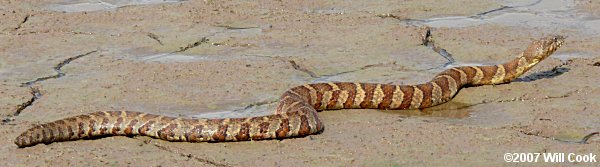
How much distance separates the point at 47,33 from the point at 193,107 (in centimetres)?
347

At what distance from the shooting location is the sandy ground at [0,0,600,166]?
902 centimetres

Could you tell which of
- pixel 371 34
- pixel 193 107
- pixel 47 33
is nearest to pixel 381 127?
pixel 193 107

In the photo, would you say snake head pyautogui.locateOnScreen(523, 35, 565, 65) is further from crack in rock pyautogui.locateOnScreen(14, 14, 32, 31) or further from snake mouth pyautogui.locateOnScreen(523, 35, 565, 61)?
crack in rock pyautogui.locateOnScreen(14, 14, 32, 31)

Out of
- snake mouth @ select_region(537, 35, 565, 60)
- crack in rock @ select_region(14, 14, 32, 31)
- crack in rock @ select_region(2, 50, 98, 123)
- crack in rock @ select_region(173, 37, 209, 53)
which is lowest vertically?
crack in rock @ select_region(2, 50, 98, 123)

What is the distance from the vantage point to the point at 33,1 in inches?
595

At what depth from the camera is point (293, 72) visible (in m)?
11.7

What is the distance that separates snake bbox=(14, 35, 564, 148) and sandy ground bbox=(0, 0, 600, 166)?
84mm

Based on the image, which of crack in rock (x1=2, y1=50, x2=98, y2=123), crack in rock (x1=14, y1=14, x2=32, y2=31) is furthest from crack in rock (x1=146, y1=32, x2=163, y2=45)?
crack in rock (x1=14, y1=14, x2=32, y2=31)

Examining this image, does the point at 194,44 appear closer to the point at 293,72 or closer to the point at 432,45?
the point at 293,72

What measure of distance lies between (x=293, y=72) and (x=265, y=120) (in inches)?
95.6

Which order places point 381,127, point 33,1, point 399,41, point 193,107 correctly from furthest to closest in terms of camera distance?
point 33,1
point 399,41
point 193,107
point 381,127

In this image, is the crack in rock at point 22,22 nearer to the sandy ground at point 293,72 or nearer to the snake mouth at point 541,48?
the sandy ground at point 293,72

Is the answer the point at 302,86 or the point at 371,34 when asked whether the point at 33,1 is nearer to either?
the point at 371,34

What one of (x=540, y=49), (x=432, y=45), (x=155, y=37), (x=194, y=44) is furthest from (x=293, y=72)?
(x=540, y=49)
